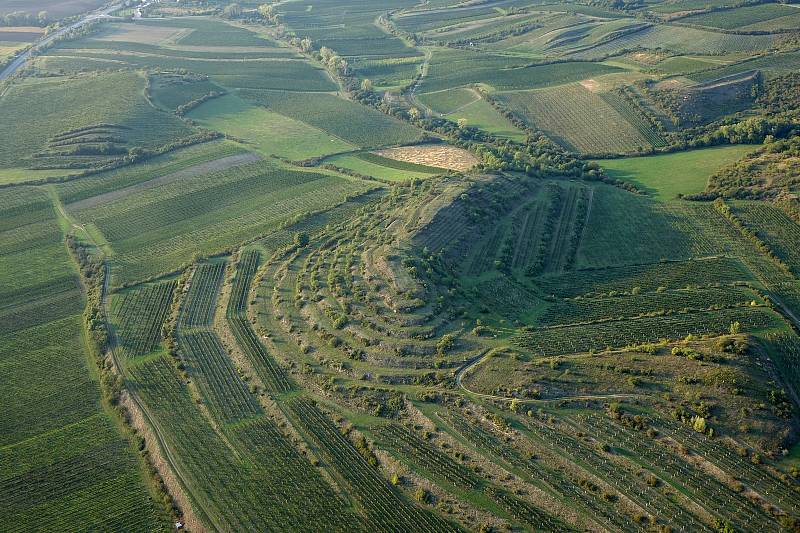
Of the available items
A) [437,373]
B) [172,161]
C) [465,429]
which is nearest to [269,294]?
[437,373]

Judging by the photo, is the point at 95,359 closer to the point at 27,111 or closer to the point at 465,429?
the point at 465,429

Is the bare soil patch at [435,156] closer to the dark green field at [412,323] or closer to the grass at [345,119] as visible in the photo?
the dark green field at [412,323]

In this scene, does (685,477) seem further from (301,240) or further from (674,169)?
(674,169)

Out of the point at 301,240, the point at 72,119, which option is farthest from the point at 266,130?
the point at 301,240

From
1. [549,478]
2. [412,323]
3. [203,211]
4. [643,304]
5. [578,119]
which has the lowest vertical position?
[549,478]

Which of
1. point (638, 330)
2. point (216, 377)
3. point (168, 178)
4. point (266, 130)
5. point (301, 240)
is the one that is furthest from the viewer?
point (266, 130)

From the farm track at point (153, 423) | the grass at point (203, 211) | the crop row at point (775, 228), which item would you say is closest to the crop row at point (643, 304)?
the crop row at point (775, 228)
